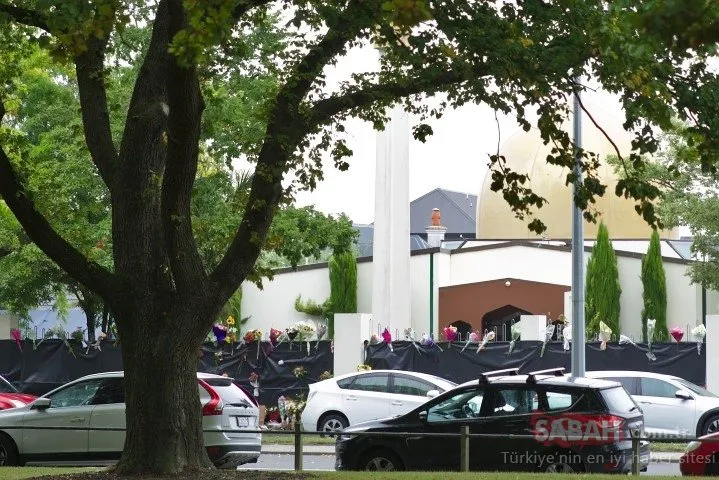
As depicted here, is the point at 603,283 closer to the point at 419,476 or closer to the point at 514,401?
the point at 514,401

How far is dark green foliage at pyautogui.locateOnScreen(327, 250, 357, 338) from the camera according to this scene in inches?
1729

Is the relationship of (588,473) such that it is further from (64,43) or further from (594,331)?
(594,331)

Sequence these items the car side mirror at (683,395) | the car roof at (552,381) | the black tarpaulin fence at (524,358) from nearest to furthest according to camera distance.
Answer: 1. the car roof at (552,381)
2. the car side mirror at (683,395)
3. the black tarpaulin fence at (524,358)

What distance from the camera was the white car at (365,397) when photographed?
25.2 metres


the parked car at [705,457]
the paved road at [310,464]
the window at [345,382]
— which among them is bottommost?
the paved road at [310,464]

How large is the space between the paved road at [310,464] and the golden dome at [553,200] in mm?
25997

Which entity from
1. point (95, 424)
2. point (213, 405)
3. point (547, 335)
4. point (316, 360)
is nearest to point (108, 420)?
point (95, 424)

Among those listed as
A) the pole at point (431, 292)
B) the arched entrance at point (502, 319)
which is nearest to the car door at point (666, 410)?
the pole at point (431, 292)

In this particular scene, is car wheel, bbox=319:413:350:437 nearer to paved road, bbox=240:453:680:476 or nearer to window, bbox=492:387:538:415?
paved road, bbox=240:453:680:476

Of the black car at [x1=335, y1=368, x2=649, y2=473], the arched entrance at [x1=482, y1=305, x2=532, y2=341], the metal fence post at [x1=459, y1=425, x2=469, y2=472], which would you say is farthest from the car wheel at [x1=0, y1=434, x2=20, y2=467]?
the arched entrance at [x1=482, y1=305, x2=532, y2=341]

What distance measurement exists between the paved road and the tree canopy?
22.4 ft

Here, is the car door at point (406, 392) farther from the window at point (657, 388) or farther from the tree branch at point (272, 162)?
the tree branch at point (272, 162)

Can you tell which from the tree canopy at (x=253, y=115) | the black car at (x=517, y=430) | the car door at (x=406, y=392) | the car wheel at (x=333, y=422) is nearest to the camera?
the tree canopy at (x=253, y=115)

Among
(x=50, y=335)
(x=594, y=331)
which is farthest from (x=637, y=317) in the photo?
(x=50, y=335)
